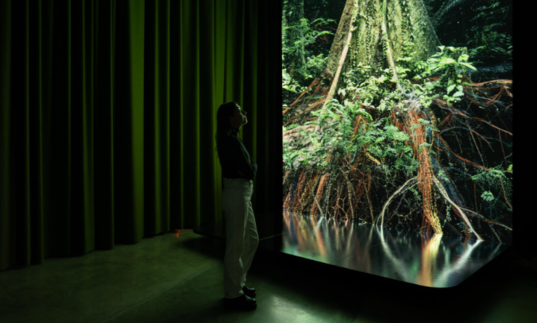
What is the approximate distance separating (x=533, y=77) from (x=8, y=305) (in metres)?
3.89

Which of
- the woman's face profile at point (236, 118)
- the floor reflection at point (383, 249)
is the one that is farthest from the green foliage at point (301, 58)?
the woman's face profile at point (236, 118)

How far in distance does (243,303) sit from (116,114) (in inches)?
83.6

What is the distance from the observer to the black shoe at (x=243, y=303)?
2012 millimetres

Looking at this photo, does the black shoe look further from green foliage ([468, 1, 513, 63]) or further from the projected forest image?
green foliage ([468, 1, 513, 63])

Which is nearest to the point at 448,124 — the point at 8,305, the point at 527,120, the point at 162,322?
the point at 527,120

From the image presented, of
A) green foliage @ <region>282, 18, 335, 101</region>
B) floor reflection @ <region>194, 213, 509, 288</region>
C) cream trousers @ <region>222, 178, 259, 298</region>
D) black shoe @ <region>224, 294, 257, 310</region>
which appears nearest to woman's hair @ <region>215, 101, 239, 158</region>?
cream trousers @ <region>222, 178, 259, 298</region>

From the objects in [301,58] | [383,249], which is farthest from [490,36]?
[383,249]

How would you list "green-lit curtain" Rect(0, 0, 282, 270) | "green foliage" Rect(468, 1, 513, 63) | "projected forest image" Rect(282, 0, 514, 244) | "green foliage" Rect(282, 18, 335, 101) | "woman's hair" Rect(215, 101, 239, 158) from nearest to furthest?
"woman's hair" Rect(215, 101, 239, 158) < "green-lit curtain" Rect(0, 0, 282, 270) < "green foliage" Rect(468, 1, 513, 63) < "projected forest image" Rect(282, 0, 514, 244) < "green foliage" Rect(282, 18, 335, 101)

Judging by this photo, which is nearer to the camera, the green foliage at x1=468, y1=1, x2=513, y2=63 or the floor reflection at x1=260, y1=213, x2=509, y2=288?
the floor reflection at x1=260, y1=213, x2=509, y2=288

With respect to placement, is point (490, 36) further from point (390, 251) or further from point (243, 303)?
point (243, 303)

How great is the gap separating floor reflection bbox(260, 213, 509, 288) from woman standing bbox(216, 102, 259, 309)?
68 centimetres

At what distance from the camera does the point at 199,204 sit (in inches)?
155

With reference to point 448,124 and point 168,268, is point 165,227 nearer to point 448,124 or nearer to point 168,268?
point 168,268

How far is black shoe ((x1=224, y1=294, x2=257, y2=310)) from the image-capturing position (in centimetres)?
201
